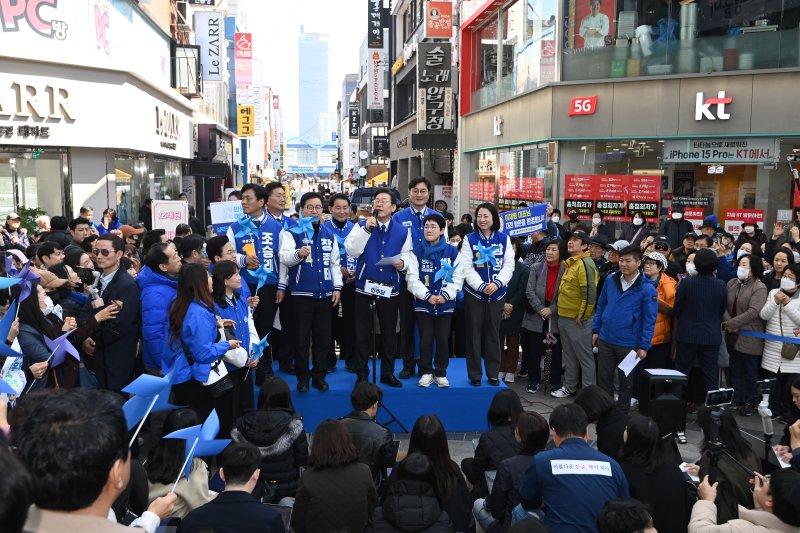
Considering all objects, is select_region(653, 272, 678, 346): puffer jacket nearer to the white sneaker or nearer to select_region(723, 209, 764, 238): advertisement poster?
the white sneaker

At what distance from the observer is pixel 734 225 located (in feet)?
52.5

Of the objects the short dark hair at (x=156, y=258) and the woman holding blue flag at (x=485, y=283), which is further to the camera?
the woman holding blue flag at (x=485, y=283)

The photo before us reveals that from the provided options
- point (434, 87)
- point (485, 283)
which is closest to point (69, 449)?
point (485, 283)

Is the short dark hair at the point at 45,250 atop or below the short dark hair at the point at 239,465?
atop

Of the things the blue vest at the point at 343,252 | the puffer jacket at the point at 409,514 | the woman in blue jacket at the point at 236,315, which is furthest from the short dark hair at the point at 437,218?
the puffer jacket at the point at 409,514

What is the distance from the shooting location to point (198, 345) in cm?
570

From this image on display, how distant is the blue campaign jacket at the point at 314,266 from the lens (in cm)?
718

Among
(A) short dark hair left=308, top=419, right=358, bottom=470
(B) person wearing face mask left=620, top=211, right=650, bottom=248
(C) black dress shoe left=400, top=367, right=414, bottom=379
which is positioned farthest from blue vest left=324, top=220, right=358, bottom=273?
(B) person wearing face mask left=620, top=211, right=650, bottom=248

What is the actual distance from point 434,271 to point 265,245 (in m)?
1.81

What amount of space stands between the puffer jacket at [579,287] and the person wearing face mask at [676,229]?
6.97m

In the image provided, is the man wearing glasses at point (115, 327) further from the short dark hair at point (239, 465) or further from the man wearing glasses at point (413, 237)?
the short dark hair at point (239, 465)

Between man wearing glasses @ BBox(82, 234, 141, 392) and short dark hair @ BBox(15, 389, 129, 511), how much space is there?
433cm

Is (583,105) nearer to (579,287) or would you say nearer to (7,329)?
(579,287)

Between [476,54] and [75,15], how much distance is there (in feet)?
48.6
